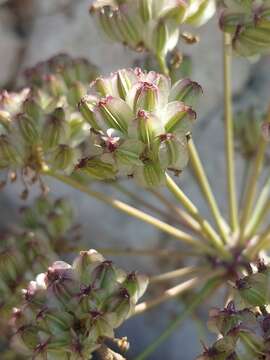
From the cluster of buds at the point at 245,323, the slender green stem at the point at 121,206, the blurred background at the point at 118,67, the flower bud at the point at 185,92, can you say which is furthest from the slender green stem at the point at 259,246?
the blurred background at the point at 118,67

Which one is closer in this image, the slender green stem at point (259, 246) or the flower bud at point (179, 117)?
the flower bud at point (179, 117)

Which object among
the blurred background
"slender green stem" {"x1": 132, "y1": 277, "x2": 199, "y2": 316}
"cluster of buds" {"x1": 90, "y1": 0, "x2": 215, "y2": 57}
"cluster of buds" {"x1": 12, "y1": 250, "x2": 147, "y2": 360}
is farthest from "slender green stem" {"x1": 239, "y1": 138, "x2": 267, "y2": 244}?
the blurred background

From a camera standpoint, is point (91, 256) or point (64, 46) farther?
point (64, 46)

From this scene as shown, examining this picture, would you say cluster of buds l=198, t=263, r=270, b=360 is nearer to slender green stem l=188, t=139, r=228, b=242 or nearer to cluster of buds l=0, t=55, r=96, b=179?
slender green stem l=188, t=139, r=228, b=242

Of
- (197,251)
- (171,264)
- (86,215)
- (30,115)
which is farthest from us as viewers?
(86,215)

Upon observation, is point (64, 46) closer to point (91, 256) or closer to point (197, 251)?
point (197, 251)

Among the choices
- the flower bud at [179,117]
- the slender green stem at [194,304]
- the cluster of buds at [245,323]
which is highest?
the flower bud at [179,117]

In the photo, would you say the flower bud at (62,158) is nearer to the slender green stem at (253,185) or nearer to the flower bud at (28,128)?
the flower bud at (28,128)

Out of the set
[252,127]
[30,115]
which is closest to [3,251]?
[30,115]
